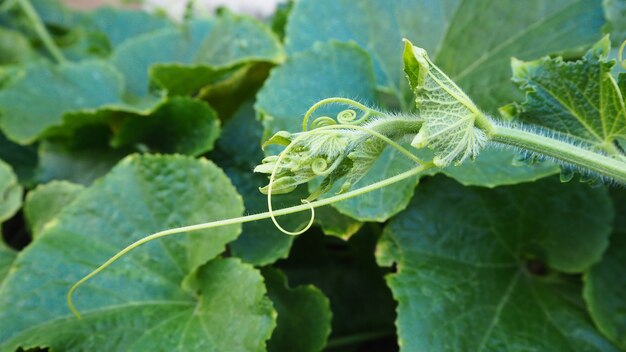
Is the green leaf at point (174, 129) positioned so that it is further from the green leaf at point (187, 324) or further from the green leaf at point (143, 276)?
the green leaf at point (187, 324)

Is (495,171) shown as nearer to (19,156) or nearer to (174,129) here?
(174,129)

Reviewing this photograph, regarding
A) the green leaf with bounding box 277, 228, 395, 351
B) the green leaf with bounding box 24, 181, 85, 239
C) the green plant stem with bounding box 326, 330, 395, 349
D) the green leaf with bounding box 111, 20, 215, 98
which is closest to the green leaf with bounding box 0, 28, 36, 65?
the green leaf with bounding box 111, 20, 215, 98

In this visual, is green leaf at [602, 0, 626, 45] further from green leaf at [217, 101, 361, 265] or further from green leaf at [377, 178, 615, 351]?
green leaf at [217, 101, 361, 265]

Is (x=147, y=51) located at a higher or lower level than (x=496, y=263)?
higher

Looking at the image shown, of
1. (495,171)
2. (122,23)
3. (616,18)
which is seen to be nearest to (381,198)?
(495,171)

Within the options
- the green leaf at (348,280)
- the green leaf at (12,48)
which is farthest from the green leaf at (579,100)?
the green leaf at (12,48)

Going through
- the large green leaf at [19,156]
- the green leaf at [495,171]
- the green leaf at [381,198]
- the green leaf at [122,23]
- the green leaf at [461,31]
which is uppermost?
the green leaf at [122,23]

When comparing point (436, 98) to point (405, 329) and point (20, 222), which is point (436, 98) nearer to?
point (405, 329)
